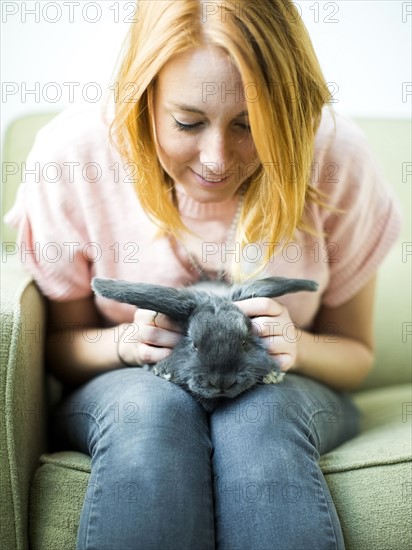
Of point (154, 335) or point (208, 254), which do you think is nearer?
point (154, 335)

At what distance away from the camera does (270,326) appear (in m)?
0.95

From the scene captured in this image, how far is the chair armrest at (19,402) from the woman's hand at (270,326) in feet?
1.04

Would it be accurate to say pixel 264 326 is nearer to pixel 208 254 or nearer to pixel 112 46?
pixel 208 254

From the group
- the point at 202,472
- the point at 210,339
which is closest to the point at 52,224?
the point at 210,339

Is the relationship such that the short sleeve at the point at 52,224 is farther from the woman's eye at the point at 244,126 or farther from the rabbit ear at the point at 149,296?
the woman's eye at the point at 244,126

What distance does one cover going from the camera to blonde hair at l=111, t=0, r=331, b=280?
2.68 ft

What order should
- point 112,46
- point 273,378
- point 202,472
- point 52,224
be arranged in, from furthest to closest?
1. point 112,46
2. point 52,224
3. point 273,378
4. point 202,472

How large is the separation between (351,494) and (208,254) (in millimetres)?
444

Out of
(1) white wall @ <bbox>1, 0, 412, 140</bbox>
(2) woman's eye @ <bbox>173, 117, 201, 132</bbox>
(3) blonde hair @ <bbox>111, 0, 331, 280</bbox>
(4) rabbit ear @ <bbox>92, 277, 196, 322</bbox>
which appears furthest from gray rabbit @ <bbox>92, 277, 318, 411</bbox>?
(1) white wall @ <bbox>1, 0, 412, 140</bbox>

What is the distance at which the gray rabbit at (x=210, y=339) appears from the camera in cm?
87

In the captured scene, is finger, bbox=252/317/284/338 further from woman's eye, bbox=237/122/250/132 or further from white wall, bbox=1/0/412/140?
white wall, bbox=1/0/412/140

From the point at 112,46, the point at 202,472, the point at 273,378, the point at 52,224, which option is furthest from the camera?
the point at 112,46

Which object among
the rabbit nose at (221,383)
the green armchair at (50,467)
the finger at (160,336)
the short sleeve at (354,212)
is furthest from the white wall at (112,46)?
the rabbit nose at (221,383)

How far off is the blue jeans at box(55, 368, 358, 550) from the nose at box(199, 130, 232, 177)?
0.31 meters
